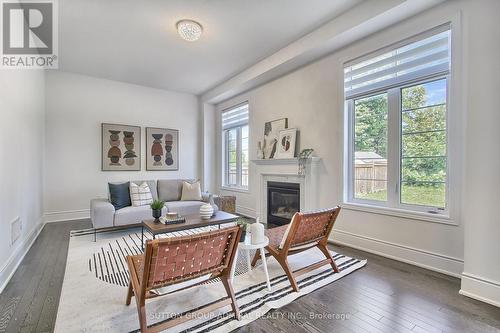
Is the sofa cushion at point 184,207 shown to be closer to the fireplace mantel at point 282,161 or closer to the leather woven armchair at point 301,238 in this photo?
the fireplace mantel at point 282,161

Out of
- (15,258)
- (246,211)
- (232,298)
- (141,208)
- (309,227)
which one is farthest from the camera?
(246,211)

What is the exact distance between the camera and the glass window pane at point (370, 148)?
3.32m

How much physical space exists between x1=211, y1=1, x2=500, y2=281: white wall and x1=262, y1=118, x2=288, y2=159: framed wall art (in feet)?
0.45

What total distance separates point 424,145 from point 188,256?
2.86 m

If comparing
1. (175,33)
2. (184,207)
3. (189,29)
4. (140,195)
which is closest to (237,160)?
(184,207)

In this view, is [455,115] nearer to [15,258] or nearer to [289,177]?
[289,177]

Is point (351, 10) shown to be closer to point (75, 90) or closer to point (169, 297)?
point (169, 297)

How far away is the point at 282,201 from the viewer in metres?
4.71

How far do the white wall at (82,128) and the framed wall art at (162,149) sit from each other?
117 millimetres

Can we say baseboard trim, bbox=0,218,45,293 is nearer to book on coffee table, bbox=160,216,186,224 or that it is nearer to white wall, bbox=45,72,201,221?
white wall, bbox=45,72,201,221

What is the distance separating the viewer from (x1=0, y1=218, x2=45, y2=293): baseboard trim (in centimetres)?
241

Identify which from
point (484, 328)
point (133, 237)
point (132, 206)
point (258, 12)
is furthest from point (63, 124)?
point (484, 328)

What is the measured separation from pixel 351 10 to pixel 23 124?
4.42m

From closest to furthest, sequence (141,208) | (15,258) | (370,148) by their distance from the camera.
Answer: (15,258) < (370,148) < (141,208)
